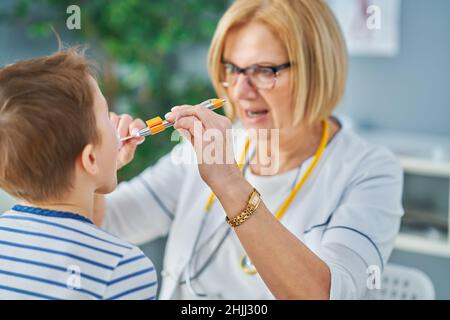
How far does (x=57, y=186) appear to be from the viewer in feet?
2.41

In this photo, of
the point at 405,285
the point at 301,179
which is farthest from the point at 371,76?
the point at 301,179

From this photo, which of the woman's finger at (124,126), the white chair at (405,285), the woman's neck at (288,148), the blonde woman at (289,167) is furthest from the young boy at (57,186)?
the white chair at (405,285)

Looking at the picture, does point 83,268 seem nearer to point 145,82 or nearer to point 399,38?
point 145,82

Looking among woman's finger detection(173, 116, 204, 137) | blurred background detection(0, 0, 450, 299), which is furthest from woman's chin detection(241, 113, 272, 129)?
blurred background detection(0, 0, 450, 299)

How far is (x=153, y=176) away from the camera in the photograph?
1257 mm

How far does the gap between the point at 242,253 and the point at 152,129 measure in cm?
36

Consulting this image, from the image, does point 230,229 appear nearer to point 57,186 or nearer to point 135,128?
point 135,128

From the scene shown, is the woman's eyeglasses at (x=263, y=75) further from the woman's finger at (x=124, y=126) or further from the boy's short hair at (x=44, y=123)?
the boy's short hair at (x=44, y=123)

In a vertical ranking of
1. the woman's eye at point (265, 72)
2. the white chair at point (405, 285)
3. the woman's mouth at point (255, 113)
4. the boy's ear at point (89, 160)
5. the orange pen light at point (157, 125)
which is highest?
the woman's eye at point (265, 72)

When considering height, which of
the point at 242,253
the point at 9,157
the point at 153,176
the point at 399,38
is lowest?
the point at 242,253

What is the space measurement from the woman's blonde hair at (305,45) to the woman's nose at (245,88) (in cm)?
6

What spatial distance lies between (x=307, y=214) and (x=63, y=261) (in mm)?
462

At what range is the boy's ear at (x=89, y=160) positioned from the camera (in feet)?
2.40
